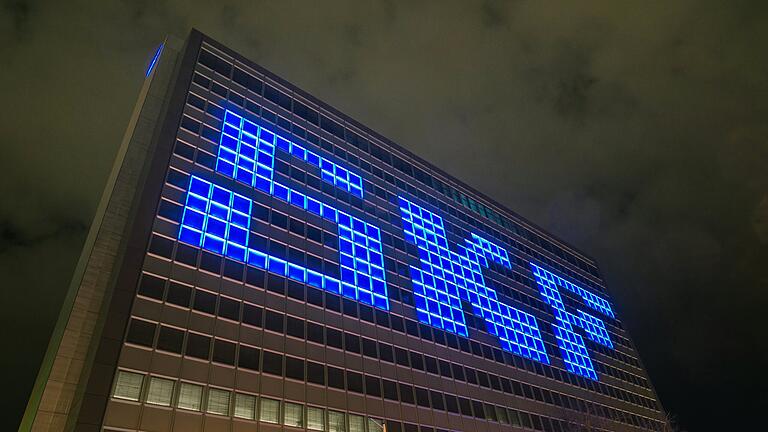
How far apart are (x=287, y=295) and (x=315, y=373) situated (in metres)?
7.67

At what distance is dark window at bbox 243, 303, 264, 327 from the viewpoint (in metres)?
42.7

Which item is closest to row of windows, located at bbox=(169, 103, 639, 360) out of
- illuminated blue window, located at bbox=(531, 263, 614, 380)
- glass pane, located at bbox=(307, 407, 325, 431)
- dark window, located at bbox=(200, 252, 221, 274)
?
illuminated blue window, located at bbox=(531, 263, 614, 380)

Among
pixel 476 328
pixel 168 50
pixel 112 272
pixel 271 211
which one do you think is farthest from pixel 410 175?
pixel 112 272

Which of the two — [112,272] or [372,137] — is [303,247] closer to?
[112,272]

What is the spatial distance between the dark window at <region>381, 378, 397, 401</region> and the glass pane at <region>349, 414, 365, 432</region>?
423 centimetres

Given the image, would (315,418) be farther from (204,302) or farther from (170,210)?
(170,210)

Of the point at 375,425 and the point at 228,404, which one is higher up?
the point at 228,404

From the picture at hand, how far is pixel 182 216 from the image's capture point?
44281 mm

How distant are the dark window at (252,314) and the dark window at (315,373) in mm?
5836

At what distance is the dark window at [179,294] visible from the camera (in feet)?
129

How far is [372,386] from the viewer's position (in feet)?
157

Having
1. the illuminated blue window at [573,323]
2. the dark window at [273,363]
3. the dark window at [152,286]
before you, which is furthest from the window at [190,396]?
the illuminated blue window at [573,323]

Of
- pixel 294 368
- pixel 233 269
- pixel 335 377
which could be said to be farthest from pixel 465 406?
pixel 233 269

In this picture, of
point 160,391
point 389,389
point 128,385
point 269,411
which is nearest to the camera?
point 128,385
